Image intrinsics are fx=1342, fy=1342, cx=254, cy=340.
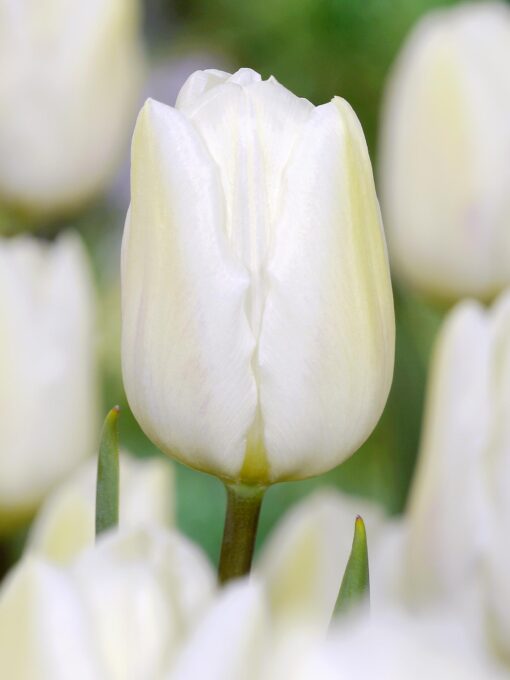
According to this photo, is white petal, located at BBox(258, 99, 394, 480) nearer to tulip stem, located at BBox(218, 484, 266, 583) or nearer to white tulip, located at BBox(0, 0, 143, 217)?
tulip stem, located at BBox(218, 484, 266, 583)

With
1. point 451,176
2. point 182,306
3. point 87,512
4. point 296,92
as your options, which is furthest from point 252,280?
point 296,92

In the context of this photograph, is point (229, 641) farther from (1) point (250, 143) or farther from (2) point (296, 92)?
(2) point (296, 92)

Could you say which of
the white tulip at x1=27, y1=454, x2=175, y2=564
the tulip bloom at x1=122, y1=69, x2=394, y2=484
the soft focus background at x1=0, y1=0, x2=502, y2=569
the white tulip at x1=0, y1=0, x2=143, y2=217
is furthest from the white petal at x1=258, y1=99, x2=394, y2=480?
the white tulip at x1=0, y1=0, x2=143, y2=217

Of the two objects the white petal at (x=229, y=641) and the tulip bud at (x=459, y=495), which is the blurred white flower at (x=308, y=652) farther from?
the tulip bud at (x=459, y=495)

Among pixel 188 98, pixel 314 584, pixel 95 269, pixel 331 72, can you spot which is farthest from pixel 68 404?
pixel 331 72

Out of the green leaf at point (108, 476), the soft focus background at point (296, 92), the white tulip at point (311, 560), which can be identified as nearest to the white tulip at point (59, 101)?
the soft focus background at point (296, 92)
